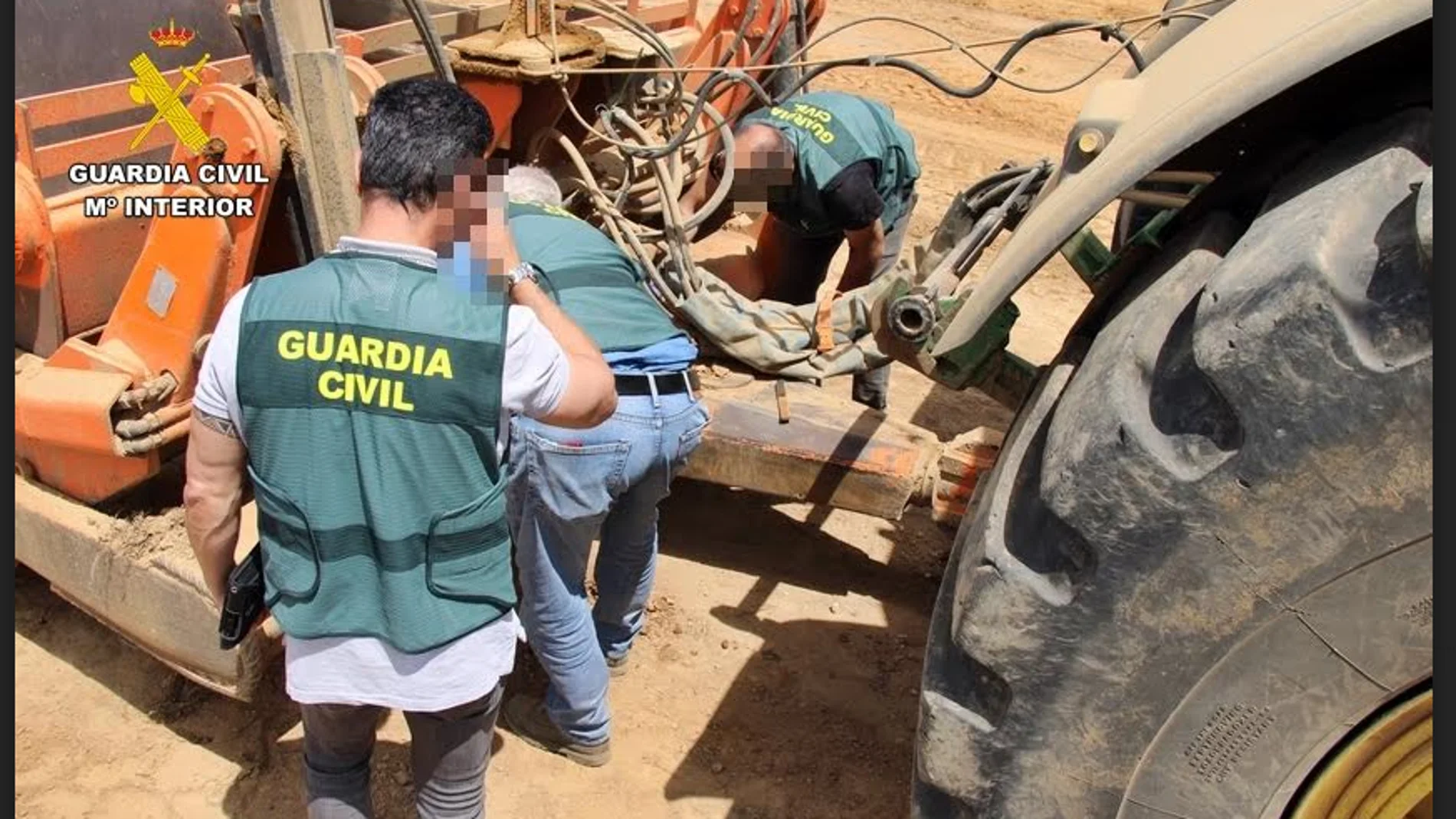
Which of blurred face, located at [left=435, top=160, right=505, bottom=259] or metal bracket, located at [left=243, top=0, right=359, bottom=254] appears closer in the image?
blurred face, located at [left=435, top=160, right=505, bottom=259]

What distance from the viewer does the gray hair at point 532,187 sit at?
130 inches

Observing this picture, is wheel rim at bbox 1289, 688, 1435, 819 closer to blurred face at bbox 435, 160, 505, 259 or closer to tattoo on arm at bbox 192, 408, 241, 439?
blurred face at bbox 435, 160, 505, 259

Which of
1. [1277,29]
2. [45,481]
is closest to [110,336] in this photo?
[45,481]

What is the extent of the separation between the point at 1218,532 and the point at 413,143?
4.29 feet

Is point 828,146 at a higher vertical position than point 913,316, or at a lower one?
lower

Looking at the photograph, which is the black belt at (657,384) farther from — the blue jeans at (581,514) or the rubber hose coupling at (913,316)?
the rubber hose coupling at (913,316)

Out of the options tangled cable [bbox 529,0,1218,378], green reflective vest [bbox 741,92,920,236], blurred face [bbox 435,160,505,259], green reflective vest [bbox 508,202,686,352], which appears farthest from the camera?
green reflective vest [bbox 741,92,920,236]

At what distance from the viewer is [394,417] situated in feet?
7.31

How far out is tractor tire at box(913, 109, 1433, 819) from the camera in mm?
1723

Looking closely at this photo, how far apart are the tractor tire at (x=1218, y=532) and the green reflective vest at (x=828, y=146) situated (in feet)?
8.15

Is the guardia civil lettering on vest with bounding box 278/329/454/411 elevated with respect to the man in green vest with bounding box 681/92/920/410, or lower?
elevated

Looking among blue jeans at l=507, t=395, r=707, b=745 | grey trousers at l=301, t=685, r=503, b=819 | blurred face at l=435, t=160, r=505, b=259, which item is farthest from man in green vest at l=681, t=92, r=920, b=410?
grey trousers at l=301, t=685, r=503, b=819

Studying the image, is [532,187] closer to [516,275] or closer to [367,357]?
[516,275]

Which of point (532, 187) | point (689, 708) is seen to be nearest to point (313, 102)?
point (532, 187)
